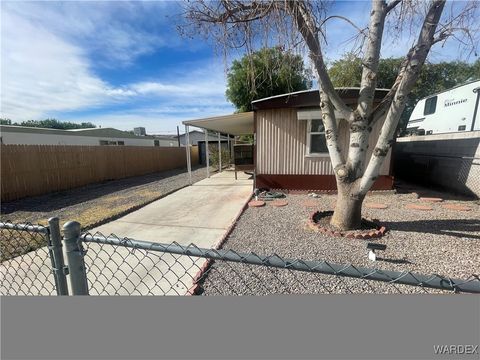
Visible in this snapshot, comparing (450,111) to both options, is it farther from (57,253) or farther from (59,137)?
(59,137)

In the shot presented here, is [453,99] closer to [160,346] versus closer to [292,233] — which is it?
[292,233]

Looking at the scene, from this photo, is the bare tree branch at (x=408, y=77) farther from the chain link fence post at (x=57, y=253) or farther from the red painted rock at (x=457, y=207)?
the chain link fence post at (x=57, y=253)

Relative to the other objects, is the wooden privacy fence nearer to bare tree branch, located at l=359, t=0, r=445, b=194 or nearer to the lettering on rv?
bare tree branch, located at l=359, t=0, r=445, b=194

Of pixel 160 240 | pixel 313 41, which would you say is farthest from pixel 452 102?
pixel 160 240

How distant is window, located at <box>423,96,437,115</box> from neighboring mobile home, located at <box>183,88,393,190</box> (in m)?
5.38

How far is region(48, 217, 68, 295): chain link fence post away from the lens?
1.40 m

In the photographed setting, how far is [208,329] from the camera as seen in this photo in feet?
4.23

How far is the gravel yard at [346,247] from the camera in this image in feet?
9.22

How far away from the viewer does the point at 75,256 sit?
136 centimetres

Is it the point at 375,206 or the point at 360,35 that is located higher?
the point at 360,35

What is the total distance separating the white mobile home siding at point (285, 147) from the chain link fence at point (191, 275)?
192 inches

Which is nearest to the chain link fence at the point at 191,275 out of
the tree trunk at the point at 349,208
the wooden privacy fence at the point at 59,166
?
the tree trunk at the point at 349,208

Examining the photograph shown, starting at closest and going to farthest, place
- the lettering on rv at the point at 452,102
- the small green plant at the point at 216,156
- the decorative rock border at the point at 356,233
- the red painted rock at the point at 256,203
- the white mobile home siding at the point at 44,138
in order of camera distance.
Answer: the decorative rock border at the point at 356,233, the red painted rock at the point at 256,203, the lettering on rv at the point at 452,102, the white mobile home siding at the point at 44,138, the small green plant at the point at 216,156

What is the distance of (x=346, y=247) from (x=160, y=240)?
123 inches
